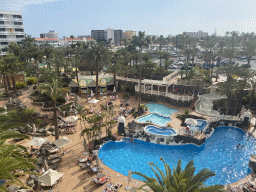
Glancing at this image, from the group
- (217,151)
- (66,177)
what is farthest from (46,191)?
(217,151)

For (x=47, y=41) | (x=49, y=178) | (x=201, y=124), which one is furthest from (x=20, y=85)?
(x=47, y=41)

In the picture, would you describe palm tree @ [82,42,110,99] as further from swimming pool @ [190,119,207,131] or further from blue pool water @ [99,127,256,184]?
swimming pool @ [190,119,207,131]

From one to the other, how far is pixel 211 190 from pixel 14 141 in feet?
73.0

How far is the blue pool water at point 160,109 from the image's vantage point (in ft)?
105

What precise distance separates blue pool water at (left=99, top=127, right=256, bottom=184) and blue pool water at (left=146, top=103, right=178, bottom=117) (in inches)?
345

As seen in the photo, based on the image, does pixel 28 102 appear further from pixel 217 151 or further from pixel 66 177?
pixel 217 151

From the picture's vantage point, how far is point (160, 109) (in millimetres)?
33500

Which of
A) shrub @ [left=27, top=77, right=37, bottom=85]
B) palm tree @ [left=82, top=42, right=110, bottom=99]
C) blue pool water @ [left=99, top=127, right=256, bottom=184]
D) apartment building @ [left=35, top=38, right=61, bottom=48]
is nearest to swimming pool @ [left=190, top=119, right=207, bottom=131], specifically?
blue pool water @ [left=99, top=127, right=256, bottom=184]

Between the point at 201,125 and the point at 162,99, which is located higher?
the point at 162,99

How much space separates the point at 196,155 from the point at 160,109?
43.6ft

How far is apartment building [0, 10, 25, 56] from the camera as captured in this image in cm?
7544

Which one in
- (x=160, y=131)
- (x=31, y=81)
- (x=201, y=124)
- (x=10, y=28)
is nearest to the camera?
(x=160, y=131)

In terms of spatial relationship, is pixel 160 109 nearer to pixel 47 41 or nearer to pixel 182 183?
pixel 182 183

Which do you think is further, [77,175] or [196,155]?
[196,155]
